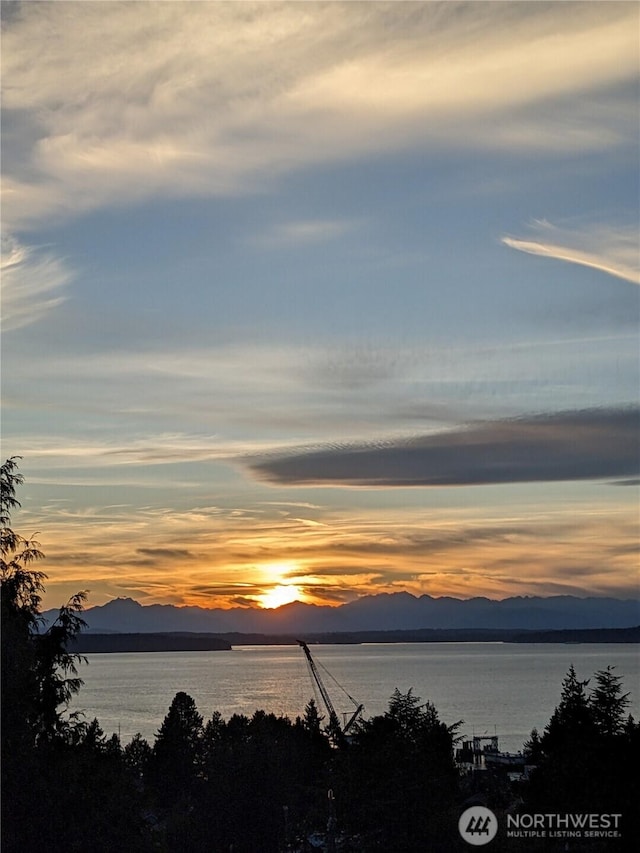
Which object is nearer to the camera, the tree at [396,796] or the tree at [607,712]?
the tree at [396,796]

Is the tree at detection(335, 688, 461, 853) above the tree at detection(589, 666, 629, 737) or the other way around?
the other way around

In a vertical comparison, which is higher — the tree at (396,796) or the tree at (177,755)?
the tree at (396,796)

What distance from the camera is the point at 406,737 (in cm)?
4178

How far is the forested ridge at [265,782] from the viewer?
22359 millimetres

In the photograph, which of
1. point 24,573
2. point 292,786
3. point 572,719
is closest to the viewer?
point 24,573

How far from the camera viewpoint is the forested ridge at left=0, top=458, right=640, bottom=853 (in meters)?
22.4

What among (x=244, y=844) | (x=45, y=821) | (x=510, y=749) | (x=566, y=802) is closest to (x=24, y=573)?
(x=45, y=821)

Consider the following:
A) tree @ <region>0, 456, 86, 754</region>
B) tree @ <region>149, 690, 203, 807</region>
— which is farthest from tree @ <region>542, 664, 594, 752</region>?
tree @ <region>149, 690, 203, 807</region>

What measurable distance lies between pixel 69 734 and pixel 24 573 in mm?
4893

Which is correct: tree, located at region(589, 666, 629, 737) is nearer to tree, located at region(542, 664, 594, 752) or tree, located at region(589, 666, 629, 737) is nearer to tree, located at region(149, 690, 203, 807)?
tree, located at region(542, 664, 594, 752)

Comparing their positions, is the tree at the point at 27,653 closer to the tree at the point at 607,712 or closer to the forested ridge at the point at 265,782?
the forested ridge at the point at 265,782

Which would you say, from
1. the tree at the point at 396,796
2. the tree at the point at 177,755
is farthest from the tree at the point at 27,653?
the tree at the point at 177,755

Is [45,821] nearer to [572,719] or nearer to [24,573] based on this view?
[24,573]

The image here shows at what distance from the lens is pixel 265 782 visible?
42.0 m
